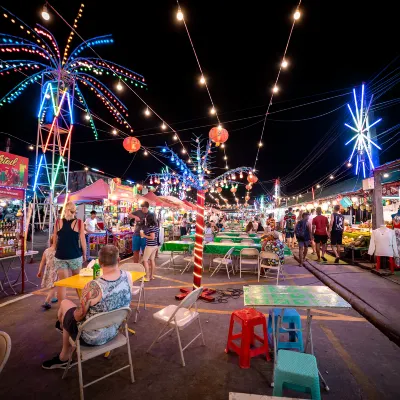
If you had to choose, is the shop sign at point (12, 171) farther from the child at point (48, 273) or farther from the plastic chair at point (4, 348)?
the plastic chair at point (4, 348)

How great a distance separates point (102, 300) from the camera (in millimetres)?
2359

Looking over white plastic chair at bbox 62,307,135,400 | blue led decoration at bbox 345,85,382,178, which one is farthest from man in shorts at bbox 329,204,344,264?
white plastic chair at bbox 62,307,135,400

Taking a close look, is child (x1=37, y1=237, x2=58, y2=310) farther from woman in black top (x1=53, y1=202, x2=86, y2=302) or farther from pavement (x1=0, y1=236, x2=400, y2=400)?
woman in black top (x1=53, y1=202, x2=86, y2=302)

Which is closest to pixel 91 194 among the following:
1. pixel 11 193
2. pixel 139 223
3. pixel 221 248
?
pixel 11 193

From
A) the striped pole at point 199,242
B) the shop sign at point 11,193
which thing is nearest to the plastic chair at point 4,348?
the striped pole at point 199,242

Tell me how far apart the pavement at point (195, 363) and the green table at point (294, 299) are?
0.41 meters

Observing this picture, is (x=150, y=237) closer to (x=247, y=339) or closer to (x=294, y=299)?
(x=247, y=339)

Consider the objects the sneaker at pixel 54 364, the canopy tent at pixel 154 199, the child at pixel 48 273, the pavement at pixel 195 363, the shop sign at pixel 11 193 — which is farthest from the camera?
the canopy tent at pixel 154 199

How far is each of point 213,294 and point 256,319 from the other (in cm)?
257

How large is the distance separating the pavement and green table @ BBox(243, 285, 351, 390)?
0.41 m

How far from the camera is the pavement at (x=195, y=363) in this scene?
2453mm

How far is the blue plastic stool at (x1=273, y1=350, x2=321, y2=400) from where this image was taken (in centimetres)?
196

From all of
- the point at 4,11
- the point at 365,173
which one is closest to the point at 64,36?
the point at 4,11

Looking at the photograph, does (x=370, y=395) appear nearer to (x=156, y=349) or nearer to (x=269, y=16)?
(x=156, y=349)
